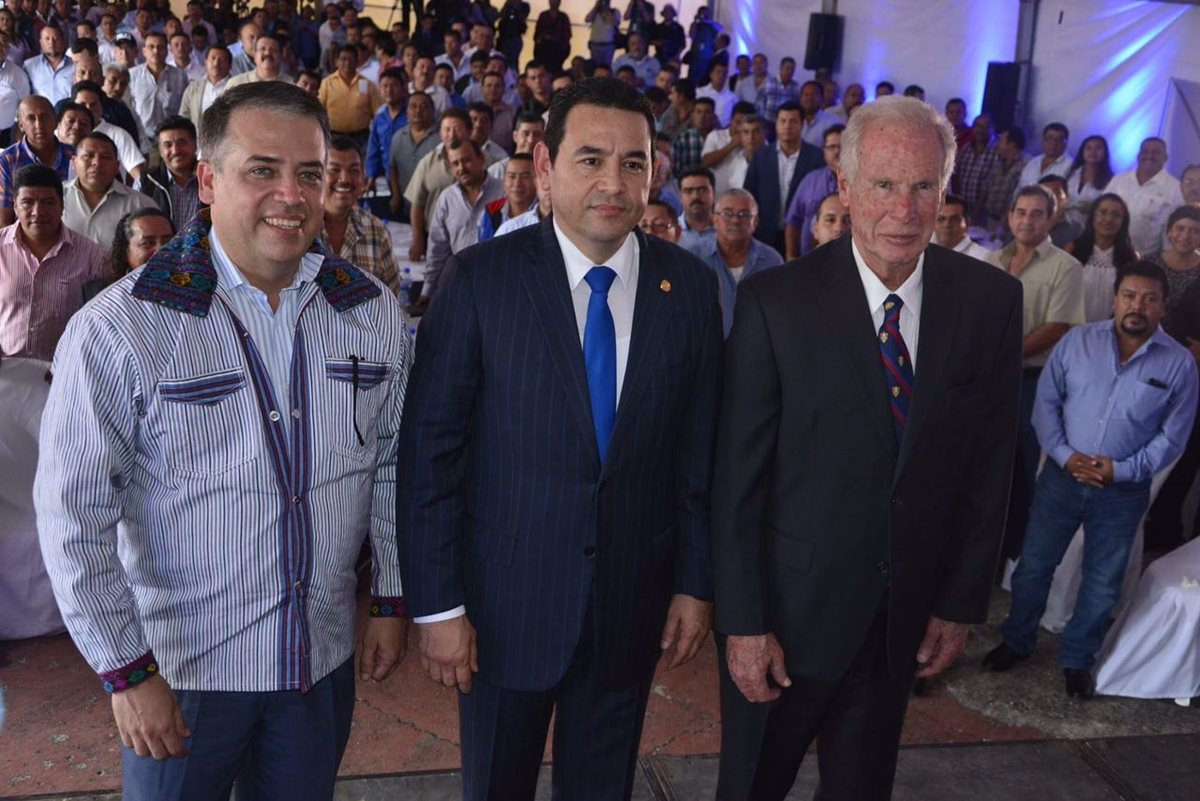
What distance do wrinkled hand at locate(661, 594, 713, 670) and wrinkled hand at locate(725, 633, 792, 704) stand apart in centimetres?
7

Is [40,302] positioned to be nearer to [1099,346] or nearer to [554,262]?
[554,262]

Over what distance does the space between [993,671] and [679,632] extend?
224cm

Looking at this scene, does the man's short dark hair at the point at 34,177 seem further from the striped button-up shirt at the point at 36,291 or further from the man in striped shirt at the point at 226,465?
the man in striped shirt at the point at 226,465

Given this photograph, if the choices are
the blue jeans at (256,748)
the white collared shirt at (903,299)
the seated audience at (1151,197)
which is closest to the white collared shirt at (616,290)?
the white collared shirt at (903,299)

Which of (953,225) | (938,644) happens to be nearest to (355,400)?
(938,644)

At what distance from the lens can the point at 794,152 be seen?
7594 mm

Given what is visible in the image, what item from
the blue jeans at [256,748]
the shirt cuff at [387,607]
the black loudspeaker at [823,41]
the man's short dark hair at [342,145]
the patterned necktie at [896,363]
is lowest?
the blue jeans at [256,748]

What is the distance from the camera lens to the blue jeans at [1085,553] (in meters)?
3.77

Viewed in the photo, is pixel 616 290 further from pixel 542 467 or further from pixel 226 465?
pixel 226 465

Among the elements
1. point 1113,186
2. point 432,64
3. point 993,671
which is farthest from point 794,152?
point 993,671

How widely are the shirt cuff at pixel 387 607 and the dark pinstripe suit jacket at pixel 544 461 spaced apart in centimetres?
5

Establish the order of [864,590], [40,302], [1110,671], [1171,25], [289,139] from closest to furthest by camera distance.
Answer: [289,139] → [864,590] → [1110,671] → [40,302] → [1171,25]

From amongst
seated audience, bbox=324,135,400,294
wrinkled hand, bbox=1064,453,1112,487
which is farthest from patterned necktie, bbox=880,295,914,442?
seated audience, bbox=324,135,400,294

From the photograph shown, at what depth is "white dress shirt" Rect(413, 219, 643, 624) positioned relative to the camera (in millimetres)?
1970
